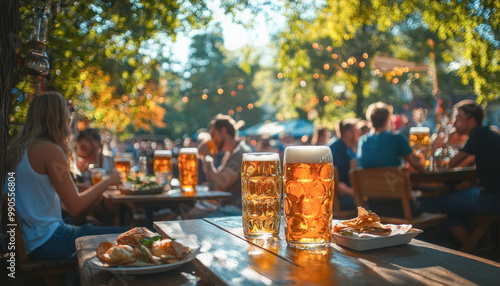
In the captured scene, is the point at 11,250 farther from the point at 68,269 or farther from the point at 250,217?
the point at 250,217

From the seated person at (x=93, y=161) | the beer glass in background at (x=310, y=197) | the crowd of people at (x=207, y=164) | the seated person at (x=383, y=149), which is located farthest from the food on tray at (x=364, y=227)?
the seated person at (x=93, y=161)

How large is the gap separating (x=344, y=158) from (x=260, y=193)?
3.46 meters

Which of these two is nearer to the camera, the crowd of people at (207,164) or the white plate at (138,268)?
the white plate at (138,268)

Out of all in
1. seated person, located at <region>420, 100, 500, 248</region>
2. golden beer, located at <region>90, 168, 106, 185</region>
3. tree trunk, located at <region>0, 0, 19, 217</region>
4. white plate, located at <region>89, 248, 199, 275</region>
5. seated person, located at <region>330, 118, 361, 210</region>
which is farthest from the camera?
seated person, located at <region>330, 118, 361, 210</region>

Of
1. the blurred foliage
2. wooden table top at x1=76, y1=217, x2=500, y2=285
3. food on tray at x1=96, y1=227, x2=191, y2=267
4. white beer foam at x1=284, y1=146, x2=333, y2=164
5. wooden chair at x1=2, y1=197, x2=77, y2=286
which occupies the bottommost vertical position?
wooden chair at x1=2, y1=197, x2=77, y2=286

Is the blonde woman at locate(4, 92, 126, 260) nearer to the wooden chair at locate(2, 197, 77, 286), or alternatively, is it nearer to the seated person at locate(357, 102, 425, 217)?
the wooden chair at locate(2, 197, 77, 286)

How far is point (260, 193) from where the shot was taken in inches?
57.4

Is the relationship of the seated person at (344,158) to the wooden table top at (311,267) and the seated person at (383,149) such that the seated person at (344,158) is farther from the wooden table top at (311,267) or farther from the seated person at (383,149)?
the wooden table top at (311,267)

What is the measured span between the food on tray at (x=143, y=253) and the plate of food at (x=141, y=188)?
2049mm

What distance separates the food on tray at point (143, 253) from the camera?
45.3 inches

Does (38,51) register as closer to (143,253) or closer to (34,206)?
(34,206)

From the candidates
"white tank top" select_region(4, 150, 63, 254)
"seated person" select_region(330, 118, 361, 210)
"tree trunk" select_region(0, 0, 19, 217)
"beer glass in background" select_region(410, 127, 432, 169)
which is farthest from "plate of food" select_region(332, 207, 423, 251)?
"beer glass in background" select_region(410, 127, 432, 169)

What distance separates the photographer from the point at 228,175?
3.90 meters

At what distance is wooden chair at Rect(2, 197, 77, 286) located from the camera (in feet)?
7.54
